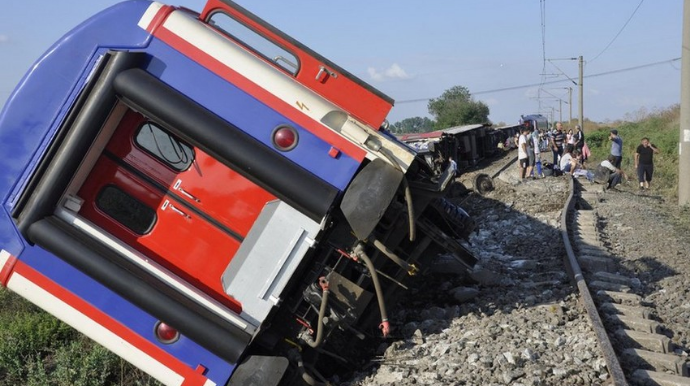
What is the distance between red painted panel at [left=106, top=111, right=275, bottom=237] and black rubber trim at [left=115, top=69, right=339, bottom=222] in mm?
293

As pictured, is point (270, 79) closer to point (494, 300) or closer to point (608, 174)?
point (494, 300)

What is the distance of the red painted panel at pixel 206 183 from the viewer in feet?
18.1

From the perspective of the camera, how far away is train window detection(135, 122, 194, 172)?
5.67 m

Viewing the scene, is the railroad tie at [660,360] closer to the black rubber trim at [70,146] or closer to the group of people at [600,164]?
the black rubber trim at [70,146]

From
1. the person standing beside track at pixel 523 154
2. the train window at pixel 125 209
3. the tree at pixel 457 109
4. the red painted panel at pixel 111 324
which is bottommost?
the red painted panel at pixel 111 324

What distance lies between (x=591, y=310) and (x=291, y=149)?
2.87 meters

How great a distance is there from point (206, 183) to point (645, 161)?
1443cm

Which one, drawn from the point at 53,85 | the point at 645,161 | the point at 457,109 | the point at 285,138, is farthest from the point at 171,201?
the point at 457,109

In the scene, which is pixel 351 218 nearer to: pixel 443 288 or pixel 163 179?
pixel 163 179

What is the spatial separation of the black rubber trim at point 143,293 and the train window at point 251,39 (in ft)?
6.17

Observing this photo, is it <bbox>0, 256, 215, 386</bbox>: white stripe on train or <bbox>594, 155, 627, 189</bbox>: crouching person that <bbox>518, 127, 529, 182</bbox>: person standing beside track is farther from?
<bbox>0, 256, 215, 386</bbox>: white stripe on train

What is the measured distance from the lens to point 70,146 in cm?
519

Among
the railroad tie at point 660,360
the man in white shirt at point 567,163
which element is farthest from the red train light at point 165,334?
the man in white shirt at point 567,163

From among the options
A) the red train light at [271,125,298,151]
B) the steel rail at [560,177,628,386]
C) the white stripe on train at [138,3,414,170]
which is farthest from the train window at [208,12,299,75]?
the steel rail at [560,177,628,386]
